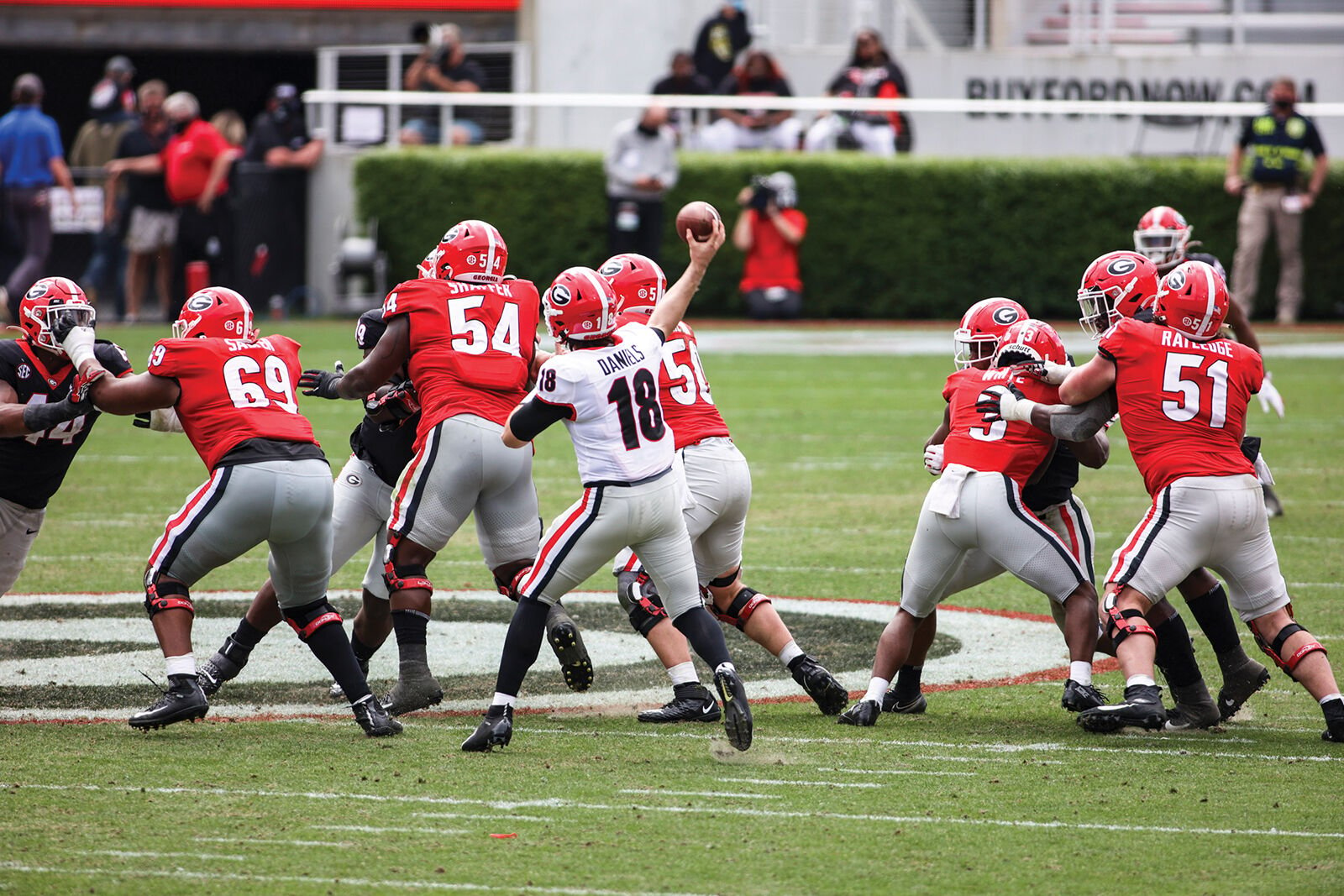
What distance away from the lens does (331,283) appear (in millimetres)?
23109

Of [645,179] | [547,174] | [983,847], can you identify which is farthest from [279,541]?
[547,174]

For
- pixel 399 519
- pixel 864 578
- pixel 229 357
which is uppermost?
pixel 229 357

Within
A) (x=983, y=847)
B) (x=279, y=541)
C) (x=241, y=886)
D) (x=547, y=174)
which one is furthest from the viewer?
(x=547, y=174)

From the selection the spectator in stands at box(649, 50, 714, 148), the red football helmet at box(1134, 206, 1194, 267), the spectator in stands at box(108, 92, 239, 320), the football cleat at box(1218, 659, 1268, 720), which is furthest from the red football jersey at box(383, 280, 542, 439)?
the spectator in stands at box(649, 50, 714, 148)

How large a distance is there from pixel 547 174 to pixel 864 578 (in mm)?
13864

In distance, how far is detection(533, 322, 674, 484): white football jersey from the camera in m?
6.17

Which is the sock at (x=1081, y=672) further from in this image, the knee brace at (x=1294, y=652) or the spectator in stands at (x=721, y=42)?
the spectator in stands at (x=721, y=42)

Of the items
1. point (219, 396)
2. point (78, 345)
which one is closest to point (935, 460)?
point (219, 396)

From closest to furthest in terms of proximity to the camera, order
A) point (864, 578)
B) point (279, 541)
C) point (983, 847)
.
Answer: point (983, 847) < point (279, 541) < point (864, 578)

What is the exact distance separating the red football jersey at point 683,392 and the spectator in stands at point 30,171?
1435 cm

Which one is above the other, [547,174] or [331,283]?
[547,174]

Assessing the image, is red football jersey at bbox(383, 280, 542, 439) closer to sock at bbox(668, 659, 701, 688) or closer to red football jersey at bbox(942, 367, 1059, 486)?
sock at bbox(668, 659, 701, 688)

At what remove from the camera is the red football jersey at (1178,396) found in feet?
20.9

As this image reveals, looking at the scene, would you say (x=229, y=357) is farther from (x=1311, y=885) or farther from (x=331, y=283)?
(x=331, y=283)
